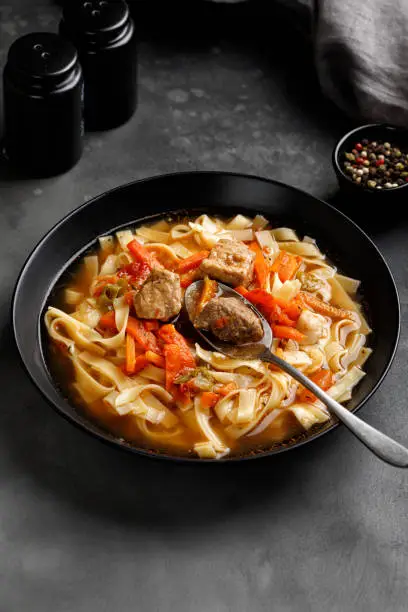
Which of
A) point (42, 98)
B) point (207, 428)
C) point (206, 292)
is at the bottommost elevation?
point (207, 428)

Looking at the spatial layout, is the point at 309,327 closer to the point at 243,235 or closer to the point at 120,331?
the point at 243,235

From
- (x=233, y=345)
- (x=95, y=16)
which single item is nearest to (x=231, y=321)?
(x=233, y=345)

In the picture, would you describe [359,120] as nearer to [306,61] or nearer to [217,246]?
[306,61]

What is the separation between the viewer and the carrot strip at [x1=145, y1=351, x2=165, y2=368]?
477 centimetres

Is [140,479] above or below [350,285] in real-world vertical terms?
below

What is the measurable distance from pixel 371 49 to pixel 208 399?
3.10 metres

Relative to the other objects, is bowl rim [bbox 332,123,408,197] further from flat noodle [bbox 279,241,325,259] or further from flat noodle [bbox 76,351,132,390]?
flat noodle [bbox 76,351,132,390]

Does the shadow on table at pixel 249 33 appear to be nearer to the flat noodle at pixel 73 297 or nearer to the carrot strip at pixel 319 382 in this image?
the flat noodle at pixel 73 297

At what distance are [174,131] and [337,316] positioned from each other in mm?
2193

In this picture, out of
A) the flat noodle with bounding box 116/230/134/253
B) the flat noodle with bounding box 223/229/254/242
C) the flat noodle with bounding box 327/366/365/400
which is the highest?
the flat noodle with bounding box 223/229/254/242

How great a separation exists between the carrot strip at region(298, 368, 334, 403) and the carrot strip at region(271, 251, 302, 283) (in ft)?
2.27

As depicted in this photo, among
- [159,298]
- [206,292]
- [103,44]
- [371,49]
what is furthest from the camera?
[371,49]

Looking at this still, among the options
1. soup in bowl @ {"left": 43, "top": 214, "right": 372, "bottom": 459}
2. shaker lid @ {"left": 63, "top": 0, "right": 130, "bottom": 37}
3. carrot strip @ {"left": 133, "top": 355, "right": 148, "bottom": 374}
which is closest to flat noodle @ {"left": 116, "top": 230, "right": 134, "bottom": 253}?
soup in bowl @ {"left": 43, "top": 214, "right": 372, "bottom": 459}

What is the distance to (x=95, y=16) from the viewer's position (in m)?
5.96
